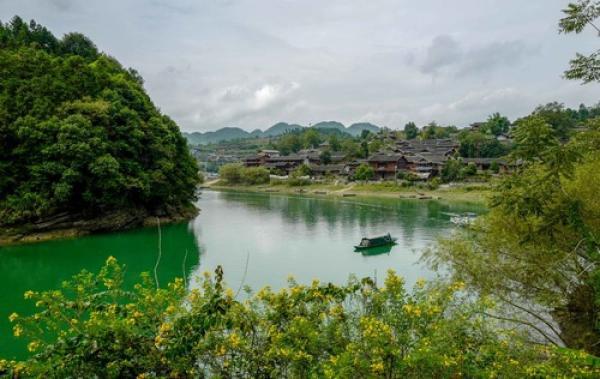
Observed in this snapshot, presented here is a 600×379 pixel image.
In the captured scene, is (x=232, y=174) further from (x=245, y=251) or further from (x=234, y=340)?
(x=234, y=340)

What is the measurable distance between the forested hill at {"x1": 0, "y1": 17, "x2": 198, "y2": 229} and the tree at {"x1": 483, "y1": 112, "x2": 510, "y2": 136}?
56.0 metres

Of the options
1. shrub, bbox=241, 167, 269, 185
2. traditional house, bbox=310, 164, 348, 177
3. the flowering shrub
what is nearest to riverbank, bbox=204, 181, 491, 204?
shrub, bbox=241, 167, 269, 185

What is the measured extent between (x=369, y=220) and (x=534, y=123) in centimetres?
2485

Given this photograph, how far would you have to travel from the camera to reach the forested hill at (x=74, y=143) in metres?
21.1

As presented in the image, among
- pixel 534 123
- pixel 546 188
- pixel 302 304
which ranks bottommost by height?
pixel 302 304

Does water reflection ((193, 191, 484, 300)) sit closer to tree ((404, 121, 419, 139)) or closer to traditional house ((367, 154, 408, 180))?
traditional house ((367, 154, 408, 180))

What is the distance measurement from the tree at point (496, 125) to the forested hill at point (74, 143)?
2205 inches

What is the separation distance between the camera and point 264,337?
3.74 meters

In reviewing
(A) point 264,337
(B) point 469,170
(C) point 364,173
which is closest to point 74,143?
(A) point 264,337

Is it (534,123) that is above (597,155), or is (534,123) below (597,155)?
above

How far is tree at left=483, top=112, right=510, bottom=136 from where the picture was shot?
2544 inches

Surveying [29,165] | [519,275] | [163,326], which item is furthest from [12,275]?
[519,275]

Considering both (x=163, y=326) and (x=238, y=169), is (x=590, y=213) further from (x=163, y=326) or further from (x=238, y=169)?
(x=238, y=169)

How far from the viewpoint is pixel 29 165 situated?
21562 millimetres
